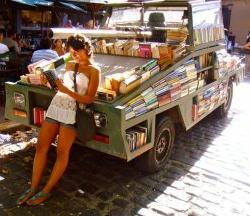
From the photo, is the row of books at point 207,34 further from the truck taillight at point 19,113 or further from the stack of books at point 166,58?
the truck taillight at point 19,113

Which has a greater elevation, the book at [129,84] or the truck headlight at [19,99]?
the book at [129,84]

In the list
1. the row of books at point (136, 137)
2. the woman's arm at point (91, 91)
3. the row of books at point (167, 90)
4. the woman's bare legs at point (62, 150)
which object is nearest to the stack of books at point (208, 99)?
the row of books at point (167, 90)

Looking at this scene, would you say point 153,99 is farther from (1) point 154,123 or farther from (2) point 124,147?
(2) point 124,147

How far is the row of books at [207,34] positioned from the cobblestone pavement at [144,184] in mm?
1770

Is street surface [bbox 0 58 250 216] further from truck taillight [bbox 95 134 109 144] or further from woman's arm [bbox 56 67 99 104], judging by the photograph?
woman's arm [bbox 56 67 99 104]

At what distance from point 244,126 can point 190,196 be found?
11.3ft

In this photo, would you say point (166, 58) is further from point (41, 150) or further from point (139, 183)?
point (41, 150)

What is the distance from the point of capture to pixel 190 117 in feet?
17.9

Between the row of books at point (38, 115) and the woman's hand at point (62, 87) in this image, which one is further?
the row of books at point (38, 115)

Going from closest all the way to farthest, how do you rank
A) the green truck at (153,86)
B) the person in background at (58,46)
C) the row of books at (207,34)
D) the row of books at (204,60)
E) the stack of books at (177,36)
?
1. the green truck at (153,86)
2. the stack of books at (177,36)
3. the row of books at (207,34)
4. the row of books at (204,60)
5. the person in background at (58,46)

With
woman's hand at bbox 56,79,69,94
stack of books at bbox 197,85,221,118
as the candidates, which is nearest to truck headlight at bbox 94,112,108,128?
woman's hand at bbox 56,79,69,94

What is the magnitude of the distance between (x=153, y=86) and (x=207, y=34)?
2.02m

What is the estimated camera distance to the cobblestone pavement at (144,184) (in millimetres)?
3996

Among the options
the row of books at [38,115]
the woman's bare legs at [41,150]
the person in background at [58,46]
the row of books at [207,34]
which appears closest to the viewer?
the woman's bare legs at [41,150]
